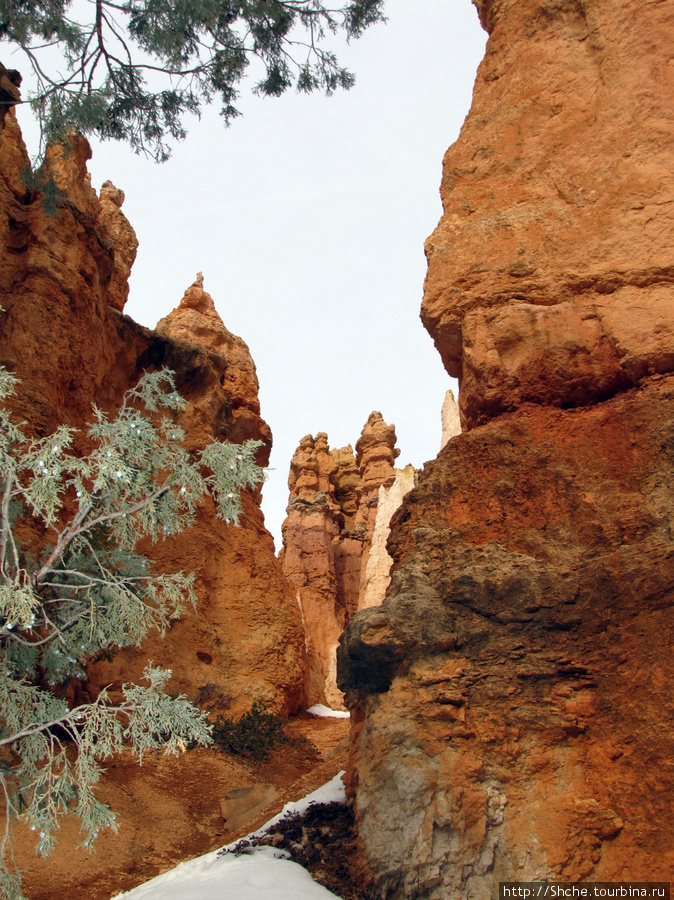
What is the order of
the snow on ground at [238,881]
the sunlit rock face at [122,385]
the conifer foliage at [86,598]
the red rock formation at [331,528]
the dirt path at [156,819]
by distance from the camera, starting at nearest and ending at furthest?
the snow on ground at [238,881] → the conifer foliage at [86,598] → the dirt path at [156,819] → the sunlit rock face at [122,385] → the red rock formation at [331,528]

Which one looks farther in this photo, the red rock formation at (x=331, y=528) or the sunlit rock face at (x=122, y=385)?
the red rock formation at (x=331, y=528)

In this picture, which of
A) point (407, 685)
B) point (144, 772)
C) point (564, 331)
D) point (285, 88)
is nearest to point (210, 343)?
point (285, 88)

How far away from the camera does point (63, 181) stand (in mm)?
13422

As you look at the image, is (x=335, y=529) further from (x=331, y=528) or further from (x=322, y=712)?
(x=322, y=712)

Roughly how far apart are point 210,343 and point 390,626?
48.2ft

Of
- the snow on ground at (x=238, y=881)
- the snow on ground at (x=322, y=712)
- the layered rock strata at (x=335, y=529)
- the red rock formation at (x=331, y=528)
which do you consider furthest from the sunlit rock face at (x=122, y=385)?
the red rock formation at (x=331, y=528)

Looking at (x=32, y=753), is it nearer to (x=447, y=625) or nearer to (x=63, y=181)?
(x=447, y=625)

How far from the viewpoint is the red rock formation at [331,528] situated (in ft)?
98.0

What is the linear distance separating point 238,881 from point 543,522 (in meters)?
3.79

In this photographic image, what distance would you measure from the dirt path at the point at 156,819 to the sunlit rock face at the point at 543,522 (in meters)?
3.05

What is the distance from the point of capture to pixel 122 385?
1393cm

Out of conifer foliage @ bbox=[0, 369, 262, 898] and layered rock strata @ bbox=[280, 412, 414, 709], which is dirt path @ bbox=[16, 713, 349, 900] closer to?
conifer foliage @ bbox=[0, 369, 262, 898]

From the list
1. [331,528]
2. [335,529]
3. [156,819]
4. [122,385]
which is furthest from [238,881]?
[335,529]

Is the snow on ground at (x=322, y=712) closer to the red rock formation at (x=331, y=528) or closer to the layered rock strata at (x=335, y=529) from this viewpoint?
the layered rock strata at (x=335, y=529)
